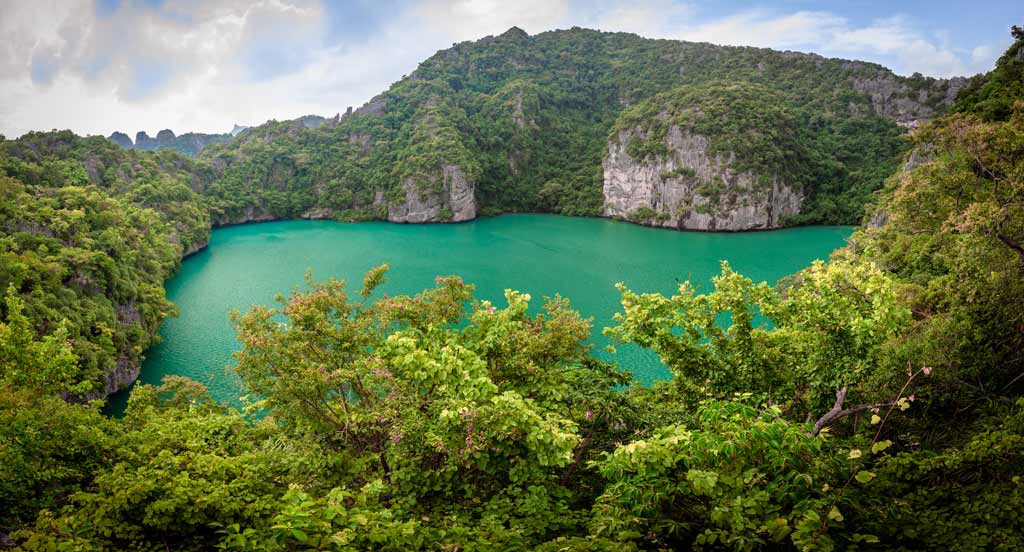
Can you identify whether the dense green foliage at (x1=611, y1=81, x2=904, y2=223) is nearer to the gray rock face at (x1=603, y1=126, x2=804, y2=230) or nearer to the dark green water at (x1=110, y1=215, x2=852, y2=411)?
the gray rock face at (x1=603, y1=126, x2=804, y2=230)

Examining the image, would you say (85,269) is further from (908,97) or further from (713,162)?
(908,97)

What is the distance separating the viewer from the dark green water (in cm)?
2302

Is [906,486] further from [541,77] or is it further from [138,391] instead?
[541,77]

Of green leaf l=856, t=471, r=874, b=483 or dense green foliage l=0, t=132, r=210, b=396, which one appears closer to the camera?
green leaf l=856, t=471, r=874, b=483

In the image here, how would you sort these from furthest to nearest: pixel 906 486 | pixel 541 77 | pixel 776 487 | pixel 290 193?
pixel 541 77, pixel 290 193, pixel 906 486, pixel 776 487

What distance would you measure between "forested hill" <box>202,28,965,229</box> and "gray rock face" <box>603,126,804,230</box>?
10.2 inches

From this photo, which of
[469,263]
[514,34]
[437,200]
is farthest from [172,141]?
[469,263]

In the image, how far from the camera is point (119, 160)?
50.8m

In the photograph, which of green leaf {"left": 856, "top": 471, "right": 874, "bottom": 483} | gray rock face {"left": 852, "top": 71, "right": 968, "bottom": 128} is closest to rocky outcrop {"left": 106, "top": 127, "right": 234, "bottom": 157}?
gray rock face {"left": 852, "top": 71, "right": 968, "bottom": 128}

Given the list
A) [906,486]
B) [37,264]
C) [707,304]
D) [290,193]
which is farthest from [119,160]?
[906,486]

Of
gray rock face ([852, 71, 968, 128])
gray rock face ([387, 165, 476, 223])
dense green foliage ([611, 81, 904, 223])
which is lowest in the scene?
gray rock face ([387, 165, 476, 223])

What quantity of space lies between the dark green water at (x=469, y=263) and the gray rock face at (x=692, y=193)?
8.62ft

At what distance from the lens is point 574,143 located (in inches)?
3285

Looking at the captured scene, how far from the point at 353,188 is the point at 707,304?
7079cm
